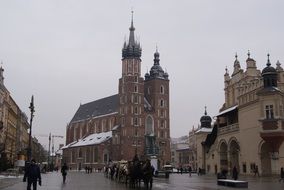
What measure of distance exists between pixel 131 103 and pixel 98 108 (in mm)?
27116

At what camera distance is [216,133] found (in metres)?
61.2

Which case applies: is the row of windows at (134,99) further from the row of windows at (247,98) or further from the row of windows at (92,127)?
the row of windows at (247,98)

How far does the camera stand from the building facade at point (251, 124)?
146 ft

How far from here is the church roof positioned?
416ft

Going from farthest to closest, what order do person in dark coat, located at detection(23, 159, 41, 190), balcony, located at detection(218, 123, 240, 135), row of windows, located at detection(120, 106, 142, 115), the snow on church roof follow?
the snow on church roof < row of windows, located at detection(120, 106, 142, 115) < balcony, located at detection(218, 123, 240, 135) < person in dark coat, located at detection(23, 159, 41, 190)

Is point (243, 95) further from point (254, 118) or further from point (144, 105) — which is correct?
point (144, 105)

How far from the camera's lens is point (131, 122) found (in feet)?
363

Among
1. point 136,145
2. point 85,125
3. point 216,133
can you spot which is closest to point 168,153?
point 136,145

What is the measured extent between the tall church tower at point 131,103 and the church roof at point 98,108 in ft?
35.7

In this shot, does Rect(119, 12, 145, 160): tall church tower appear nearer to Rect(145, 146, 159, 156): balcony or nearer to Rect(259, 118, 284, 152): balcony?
Rect(145, 146, 159, 156): balcony

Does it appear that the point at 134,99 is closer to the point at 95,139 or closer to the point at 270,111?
the point at 95,139

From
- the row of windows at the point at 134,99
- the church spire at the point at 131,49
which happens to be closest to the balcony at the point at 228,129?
the row of windows at the point at 134,99

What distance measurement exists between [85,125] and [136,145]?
32.7 meters

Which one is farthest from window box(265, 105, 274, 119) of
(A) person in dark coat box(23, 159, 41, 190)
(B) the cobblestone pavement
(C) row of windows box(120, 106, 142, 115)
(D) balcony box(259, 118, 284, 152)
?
(C) row of windows box(120, 106, 142, 115)
